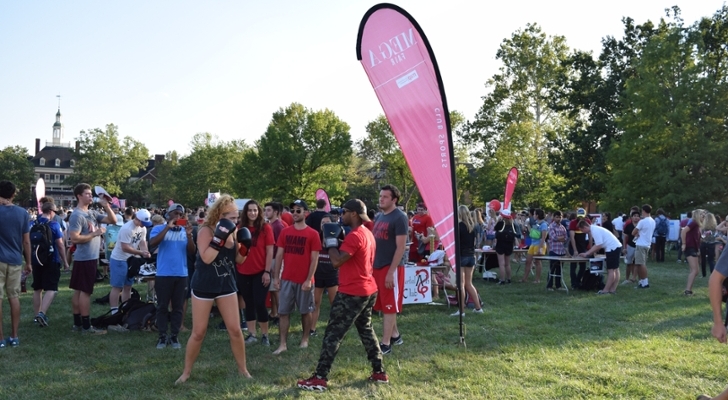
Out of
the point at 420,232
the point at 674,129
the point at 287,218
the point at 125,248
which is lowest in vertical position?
the point at 125,248

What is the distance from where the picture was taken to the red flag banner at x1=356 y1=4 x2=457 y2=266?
23.6 ft

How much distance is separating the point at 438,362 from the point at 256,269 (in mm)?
2557

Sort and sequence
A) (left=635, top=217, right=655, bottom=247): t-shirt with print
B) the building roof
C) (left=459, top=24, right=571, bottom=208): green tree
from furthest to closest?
the building roof < (left=459, top=24, right=571, bottom=208): green tree < (left=635, top=217, right=655, bottom=247): t-shirt with print

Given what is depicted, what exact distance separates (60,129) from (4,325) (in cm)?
16337

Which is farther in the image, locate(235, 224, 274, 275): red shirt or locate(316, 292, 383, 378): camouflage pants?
locate(235, 224, 274, 275): red shirt

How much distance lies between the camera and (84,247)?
26.9ft

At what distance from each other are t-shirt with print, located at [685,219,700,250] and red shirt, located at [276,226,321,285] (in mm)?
8846

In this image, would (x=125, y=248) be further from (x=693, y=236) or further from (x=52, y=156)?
(x=52, y=156)

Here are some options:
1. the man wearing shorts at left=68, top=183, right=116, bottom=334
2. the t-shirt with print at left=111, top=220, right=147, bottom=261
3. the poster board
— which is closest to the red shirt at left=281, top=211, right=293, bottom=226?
the poster board

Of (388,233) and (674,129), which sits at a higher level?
(674,129)

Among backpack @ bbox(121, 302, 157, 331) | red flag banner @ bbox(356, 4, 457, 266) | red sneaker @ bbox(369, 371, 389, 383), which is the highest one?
red flag banner @ bbox(356, 4, 457, 266)

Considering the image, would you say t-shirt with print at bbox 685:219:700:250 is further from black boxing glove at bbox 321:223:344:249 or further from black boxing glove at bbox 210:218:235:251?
black boxing glove at bbox 210:218:235:251

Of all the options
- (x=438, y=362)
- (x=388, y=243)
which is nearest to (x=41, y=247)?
(x=388, y=243)

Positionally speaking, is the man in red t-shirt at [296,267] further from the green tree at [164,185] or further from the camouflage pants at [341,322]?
the green tree at [164,185]
